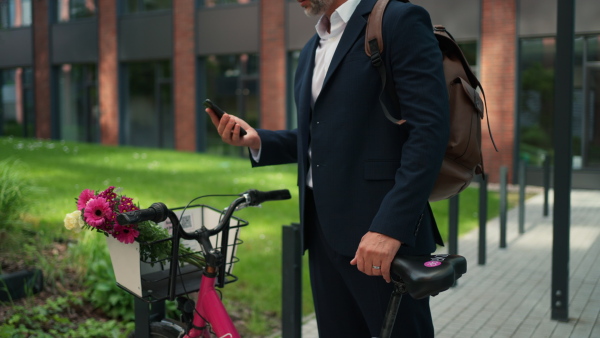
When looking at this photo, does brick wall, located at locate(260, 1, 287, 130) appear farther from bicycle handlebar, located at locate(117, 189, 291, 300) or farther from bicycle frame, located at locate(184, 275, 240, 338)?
bicycle frame, located at locate(184, 275, 240, 338)

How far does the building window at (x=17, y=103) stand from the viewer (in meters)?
28.5

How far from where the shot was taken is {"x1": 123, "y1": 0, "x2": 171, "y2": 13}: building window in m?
23.4

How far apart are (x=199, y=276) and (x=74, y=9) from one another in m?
26.0

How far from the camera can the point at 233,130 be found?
259cm

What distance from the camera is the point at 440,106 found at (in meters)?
2.15

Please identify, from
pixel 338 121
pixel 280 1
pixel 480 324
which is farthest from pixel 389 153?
pixel 280 1

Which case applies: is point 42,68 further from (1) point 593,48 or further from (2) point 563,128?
(2) point 563,128

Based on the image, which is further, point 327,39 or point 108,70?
point 108,70

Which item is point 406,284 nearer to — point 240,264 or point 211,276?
point 211,276

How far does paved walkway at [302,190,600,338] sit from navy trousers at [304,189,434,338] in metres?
2.38

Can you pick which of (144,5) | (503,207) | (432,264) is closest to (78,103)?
(144,5)

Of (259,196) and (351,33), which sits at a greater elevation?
(351,33)

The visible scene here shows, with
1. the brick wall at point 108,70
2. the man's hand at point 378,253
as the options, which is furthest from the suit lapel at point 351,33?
the brick wall at point 108,70

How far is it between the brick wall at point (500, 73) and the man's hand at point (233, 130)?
554 inches
